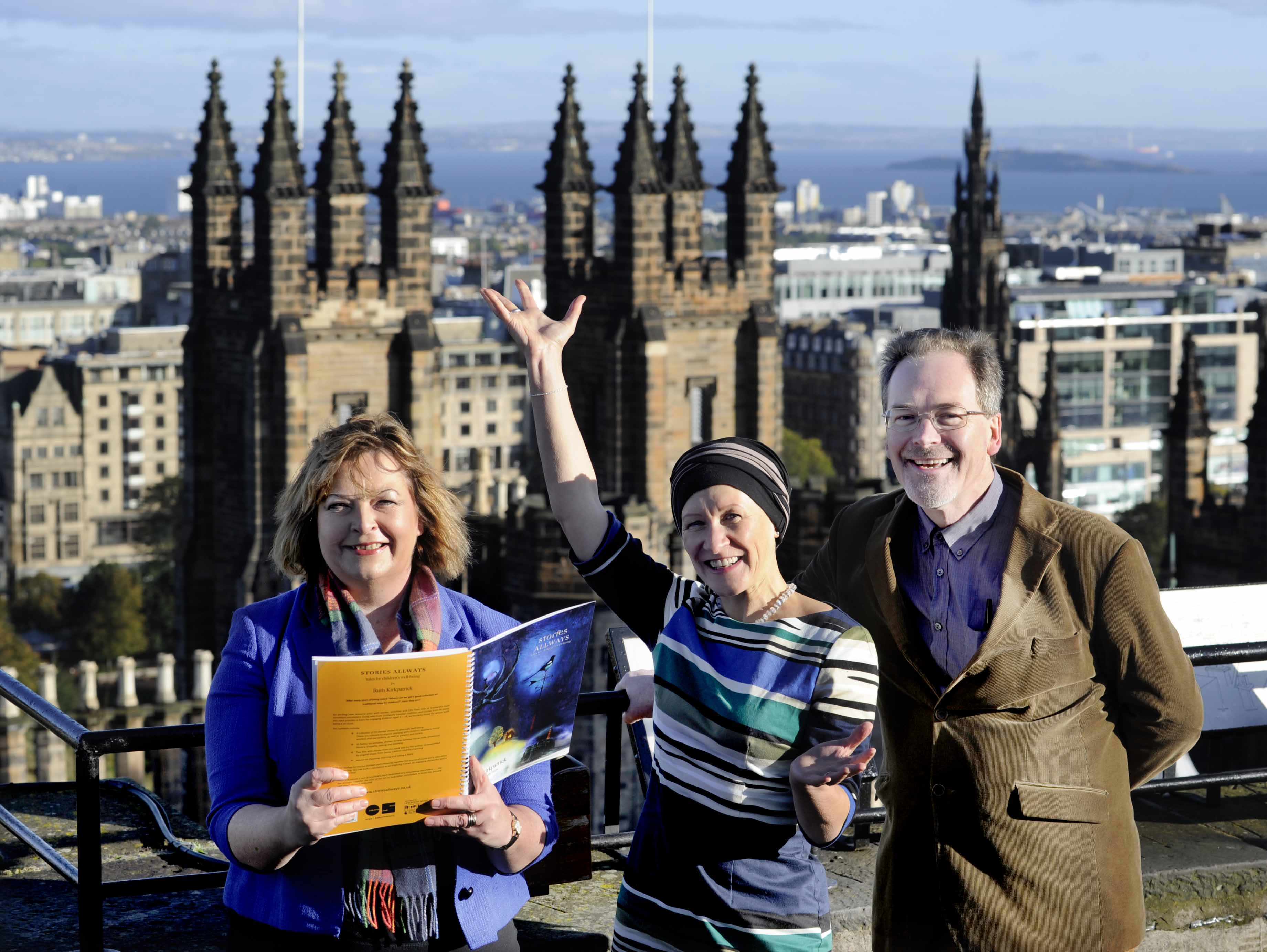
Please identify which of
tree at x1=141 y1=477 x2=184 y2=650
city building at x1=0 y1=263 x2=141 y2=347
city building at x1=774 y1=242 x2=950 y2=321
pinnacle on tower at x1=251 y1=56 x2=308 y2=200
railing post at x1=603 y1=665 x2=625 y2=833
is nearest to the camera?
railing post at x1=603 y1=665 x2=625 y2=833

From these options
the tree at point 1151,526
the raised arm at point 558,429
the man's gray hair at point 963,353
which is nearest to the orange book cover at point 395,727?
the raised arm at point 558,429

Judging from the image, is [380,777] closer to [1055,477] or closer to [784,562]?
[784,562]

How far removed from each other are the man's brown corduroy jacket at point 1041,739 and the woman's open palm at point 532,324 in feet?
3.10

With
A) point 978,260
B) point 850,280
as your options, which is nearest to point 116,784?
point 978,260

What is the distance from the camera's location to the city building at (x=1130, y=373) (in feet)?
368

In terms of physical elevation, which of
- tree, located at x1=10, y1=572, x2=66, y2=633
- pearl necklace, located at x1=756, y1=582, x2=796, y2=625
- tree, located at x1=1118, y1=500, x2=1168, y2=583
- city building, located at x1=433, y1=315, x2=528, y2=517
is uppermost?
pearl necklace, located at x1=756, y1=582, x2=796, y2=625

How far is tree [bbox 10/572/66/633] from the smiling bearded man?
7652 cm

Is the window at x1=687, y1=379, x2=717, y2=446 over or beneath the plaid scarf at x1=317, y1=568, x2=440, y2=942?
beneath

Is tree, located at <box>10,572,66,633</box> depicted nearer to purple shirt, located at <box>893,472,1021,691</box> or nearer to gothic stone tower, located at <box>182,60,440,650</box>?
gothic stone tower, located at <box>182,60,440,650</box>

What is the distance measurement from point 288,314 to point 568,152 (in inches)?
210

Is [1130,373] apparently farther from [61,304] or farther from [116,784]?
[116,784]

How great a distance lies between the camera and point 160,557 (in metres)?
82.4

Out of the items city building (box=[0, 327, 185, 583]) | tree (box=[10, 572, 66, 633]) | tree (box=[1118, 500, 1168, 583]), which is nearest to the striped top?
tree (box=[1118, 500, 1168, 583])

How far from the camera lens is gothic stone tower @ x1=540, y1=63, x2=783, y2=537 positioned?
3253 cm
